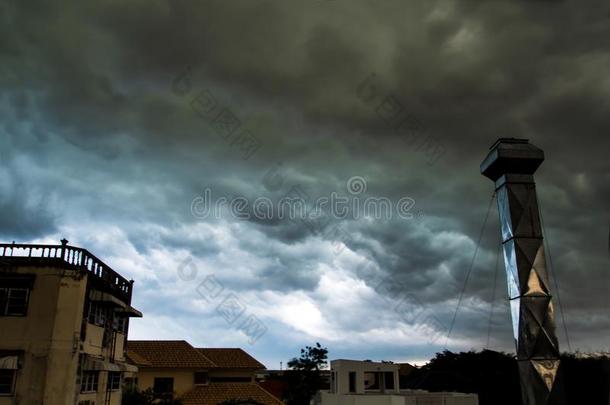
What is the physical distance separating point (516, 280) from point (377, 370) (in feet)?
59.2

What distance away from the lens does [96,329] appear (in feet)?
88.4

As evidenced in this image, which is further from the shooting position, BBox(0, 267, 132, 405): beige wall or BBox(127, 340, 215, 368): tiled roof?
BBox(127, 340, 215, 368): tiled roof

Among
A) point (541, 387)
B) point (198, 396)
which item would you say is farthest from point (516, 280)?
point (198, 396)

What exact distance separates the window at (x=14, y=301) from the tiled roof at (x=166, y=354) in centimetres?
1993

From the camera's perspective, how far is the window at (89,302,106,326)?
26.3m

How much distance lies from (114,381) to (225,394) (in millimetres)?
12675

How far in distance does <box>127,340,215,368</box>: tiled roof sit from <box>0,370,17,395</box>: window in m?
19.7

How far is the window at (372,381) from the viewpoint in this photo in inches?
1567

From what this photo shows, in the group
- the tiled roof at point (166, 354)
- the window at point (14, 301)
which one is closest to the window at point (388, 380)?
the tiled roof at point (166, 354)

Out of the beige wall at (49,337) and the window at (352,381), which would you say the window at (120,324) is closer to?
the beige wall at (49,337)

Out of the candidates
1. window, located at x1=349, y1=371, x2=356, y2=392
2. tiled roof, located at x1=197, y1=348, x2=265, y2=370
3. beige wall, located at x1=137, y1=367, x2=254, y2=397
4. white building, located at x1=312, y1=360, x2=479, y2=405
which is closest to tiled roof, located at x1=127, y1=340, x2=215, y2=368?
beige wall, located at x1=137, y1=367, x2=254, y2=397

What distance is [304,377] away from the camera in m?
50.0

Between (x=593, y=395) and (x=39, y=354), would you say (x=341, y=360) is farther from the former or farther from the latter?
(x=39, y=354)

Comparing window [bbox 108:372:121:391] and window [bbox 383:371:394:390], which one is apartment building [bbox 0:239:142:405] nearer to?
window [bbox 108:372:121:391]
